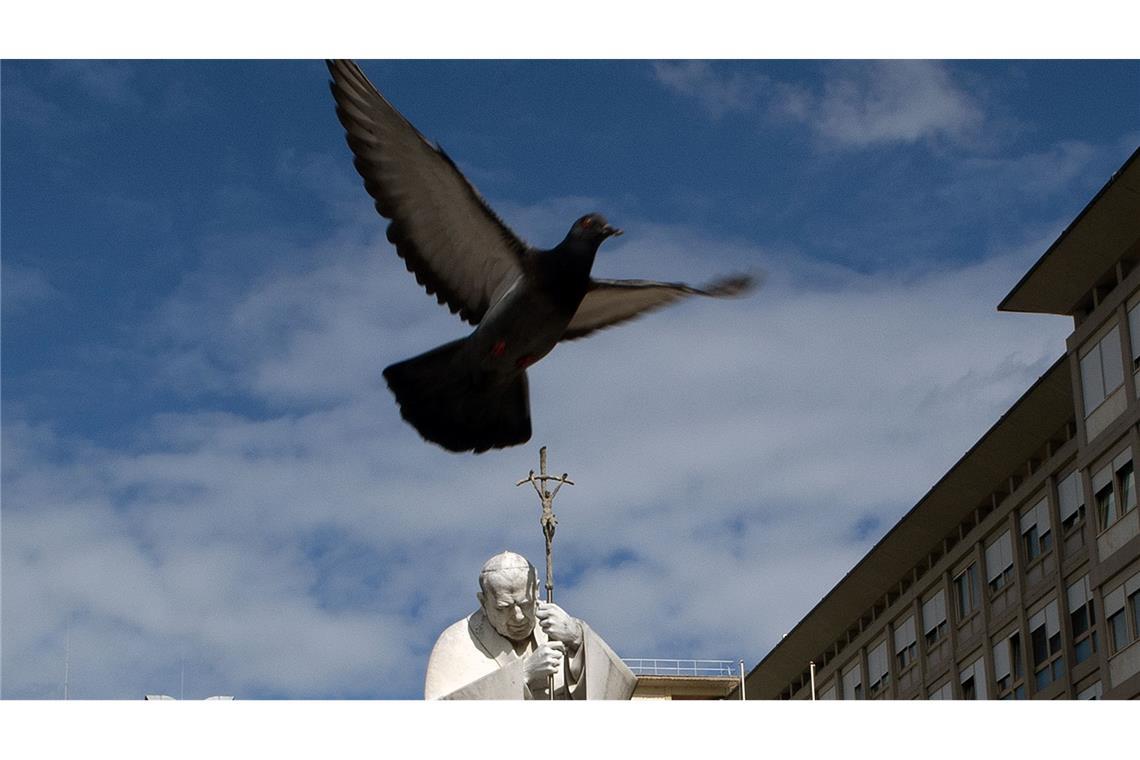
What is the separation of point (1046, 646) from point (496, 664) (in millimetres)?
27694

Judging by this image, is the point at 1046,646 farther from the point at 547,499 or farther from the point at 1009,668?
the point at 547,499

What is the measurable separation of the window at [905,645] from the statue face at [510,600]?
3355cm

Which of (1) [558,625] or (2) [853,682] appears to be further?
(2) [853,682]

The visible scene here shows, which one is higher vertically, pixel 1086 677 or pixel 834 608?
pixel 834 608

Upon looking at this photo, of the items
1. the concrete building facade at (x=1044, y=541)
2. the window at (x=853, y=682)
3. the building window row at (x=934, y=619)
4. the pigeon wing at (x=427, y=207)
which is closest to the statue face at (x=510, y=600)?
the pigeon wing at (x=427, y=207)

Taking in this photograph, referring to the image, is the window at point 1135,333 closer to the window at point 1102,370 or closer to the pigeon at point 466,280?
the window at point 1102,370

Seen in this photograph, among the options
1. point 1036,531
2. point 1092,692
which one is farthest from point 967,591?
point 1092,692

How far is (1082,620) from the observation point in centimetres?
3644

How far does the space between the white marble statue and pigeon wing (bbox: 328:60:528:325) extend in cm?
475

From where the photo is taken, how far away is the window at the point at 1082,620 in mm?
36000
